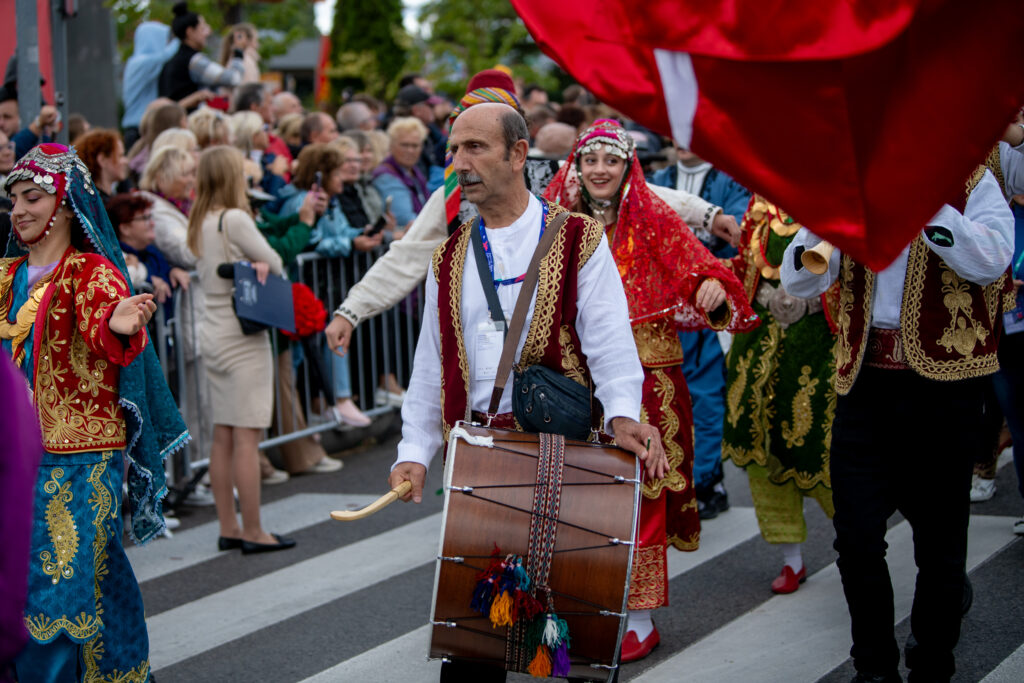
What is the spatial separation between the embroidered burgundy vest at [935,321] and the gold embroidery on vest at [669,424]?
3.27ft

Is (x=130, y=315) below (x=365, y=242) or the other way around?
the other way around

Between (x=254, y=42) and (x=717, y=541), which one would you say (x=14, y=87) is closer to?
(x=254, y=42)

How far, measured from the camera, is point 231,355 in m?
7.14

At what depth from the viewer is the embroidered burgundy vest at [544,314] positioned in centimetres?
382

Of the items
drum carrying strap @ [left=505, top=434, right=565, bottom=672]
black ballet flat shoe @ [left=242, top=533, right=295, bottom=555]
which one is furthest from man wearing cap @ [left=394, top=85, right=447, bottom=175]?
drum carrying strap @ [left=505, top=434, right=565, bottom=672]

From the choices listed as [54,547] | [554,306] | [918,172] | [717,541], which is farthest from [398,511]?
[918,172]

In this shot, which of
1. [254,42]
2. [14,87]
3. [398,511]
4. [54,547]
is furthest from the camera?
[254,42]

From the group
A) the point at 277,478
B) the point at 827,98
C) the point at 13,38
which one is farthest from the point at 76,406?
the point at 13,38

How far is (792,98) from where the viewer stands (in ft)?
8.98

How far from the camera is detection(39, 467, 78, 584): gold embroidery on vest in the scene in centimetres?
418

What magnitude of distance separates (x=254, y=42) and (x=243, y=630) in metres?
8.41

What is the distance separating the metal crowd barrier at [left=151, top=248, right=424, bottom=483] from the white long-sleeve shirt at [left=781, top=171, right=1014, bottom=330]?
3.70 meters

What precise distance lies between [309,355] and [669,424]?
409 centimetres

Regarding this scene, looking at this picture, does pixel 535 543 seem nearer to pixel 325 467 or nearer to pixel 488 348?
pixel 488 348
